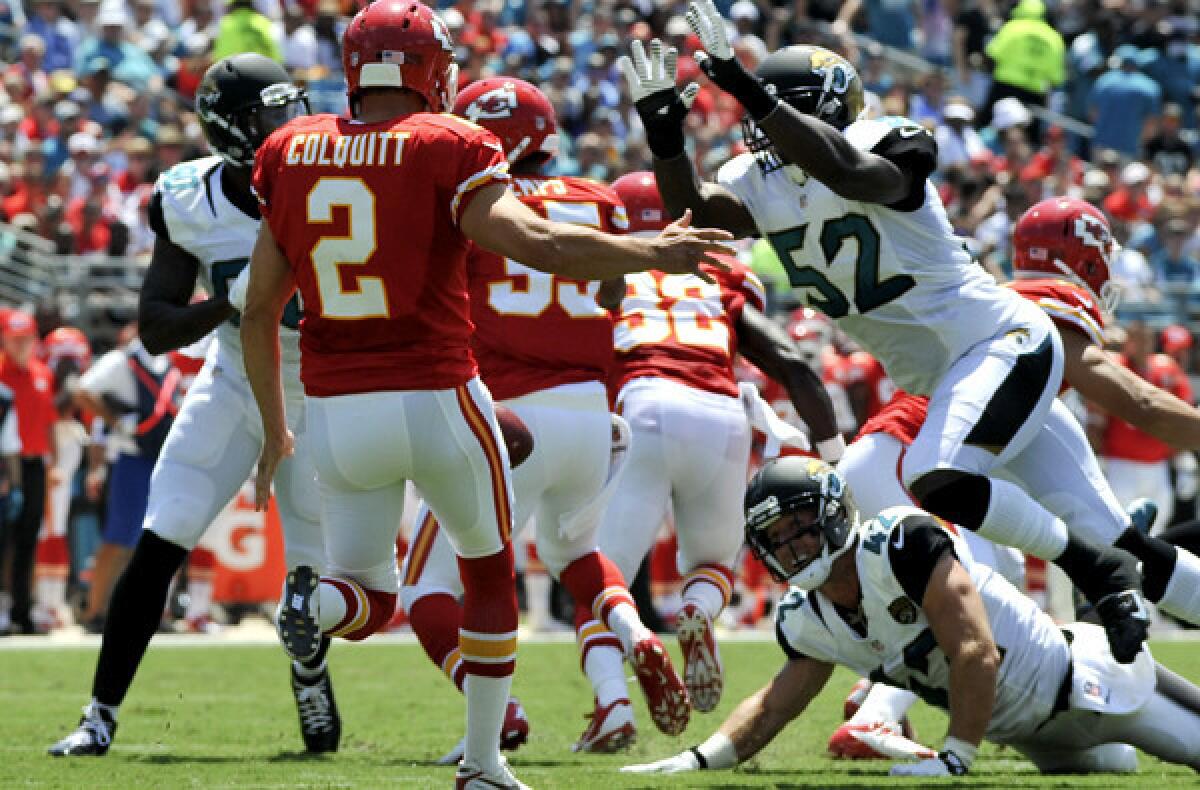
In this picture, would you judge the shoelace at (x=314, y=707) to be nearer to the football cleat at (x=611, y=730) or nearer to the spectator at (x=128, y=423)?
the football cleat at (x=611, y=730)

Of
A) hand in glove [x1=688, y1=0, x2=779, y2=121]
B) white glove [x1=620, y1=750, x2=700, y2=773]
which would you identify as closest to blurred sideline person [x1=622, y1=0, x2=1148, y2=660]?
hand in glove [x1=688, y1=0, x2=779, y2=121]

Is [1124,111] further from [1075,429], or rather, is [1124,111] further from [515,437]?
[515,437]

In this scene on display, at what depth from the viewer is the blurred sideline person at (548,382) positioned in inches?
276

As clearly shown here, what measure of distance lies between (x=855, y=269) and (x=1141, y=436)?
773 centimetres

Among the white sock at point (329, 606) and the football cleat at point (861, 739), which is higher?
the white sock at point (329, 606)

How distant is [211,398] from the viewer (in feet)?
Result: 23.5

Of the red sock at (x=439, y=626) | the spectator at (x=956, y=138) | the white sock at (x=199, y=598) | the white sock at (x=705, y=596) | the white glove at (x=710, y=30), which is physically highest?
the white glove at (x=710, y=30)

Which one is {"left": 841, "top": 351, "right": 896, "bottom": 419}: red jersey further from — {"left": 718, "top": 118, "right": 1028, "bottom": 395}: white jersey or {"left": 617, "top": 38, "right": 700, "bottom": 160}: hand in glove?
{"left": 617, "top": 38, "right": 700, "bottom": 160}: hand in glove

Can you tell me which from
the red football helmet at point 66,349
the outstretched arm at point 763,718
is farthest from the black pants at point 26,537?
the outstretched arm at point 763,718

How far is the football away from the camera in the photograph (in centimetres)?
638

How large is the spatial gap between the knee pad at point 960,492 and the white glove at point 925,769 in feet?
2.34

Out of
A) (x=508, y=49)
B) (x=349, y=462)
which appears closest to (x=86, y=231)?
(x=508, y=49)

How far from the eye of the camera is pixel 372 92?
5.53 meters

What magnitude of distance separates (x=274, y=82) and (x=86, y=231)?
831 cm
